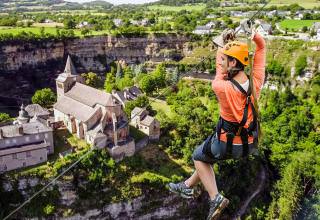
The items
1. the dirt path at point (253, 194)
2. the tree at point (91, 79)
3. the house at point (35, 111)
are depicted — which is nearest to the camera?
the dirt path at point (253, 194)

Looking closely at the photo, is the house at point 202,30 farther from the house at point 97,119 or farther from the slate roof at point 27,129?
the slate roof at point 27,129

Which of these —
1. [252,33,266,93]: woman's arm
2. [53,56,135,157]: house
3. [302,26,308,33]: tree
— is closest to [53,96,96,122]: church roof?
[53,56,135,157]: house

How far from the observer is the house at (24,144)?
34.9m

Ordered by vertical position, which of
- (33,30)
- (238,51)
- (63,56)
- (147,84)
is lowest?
(147,84)

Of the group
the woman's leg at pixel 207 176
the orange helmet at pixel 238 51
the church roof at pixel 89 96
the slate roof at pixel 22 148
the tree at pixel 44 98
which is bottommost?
the slate roof at pixel 22 148

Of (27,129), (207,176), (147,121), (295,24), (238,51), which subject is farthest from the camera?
(295,24)

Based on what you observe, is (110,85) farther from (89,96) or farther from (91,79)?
(89,96)

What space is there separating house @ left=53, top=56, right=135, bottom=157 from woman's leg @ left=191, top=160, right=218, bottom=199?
28738mm

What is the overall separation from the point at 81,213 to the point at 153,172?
320 inches

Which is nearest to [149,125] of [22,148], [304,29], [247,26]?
[22,148]

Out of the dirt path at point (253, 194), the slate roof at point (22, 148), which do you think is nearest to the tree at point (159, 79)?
the dirt path at point (253, 194)

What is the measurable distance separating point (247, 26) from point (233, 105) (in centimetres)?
157

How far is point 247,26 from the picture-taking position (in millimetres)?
7461

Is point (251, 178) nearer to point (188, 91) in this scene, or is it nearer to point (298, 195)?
point (298, 195)
